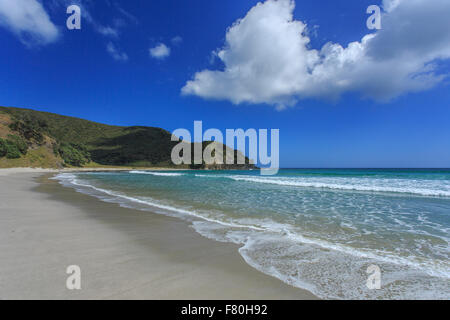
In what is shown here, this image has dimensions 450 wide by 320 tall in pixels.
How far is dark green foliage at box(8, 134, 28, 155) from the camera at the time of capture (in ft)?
165

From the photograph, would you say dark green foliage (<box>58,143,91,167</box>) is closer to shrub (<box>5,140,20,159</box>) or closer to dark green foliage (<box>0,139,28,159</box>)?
dark green foliage (<box>0,139,28,159</box>)

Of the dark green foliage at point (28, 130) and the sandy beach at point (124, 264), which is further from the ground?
the dark green foliage at point (28, 130)

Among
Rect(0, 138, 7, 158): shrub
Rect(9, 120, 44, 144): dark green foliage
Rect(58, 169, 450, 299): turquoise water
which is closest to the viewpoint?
Rect(58, 169, 450, 299): turquoise water

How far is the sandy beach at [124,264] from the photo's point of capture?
2588 millimetres

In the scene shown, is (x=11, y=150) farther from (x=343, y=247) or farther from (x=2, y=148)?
(x=343, y=247)

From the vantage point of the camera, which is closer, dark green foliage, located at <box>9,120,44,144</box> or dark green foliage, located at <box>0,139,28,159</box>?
dark green foliage, located at <box>0,139,28,159</box>

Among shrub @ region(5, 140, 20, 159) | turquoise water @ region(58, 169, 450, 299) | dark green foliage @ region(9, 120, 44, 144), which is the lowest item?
turquoise water @ region(58, 169, 450, 299)

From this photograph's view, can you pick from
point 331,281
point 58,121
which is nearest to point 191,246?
point 331,281

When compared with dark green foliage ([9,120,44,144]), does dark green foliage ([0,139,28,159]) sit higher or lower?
lower

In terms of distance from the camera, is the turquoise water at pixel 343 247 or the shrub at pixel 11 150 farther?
the shrub at pixel 11 150

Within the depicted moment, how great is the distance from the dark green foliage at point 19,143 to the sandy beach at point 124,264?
64996mm
